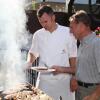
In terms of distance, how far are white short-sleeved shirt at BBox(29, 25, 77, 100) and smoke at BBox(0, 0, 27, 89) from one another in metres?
Answer: 0.56

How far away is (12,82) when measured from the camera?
5551mm

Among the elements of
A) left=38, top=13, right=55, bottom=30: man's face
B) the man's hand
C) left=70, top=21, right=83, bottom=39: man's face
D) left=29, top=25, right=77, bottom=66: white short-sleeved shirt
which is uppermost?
left=38, top=13, right=55, bottom=30: man's face

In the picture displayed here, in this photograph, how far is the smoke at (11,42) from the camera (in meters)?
5.88

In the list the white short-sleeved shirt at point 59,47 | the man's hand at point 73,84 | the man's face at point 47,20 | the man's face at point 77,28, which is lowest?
the man's hand at point 73,84

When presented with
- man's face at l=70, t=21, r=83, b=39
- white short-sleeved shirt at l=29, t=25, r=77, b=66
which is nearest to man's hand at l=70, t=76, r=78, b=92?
white short-sleeved shirt at l=29, t=25, r=77, b=66

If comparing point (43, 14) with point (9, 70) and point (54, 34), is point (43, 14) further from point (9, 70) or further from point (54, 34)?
point (9, 70)

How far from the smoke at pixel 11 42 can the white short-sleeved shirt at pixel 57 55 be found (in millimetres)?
561

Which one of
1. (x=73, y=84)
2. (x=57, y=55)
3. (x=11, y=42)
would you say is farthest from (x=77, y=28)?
(x=11, y=42)

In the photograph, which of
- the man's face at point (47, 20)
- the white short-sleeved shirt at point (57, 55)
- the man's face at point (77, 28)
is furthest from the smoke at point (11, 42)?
the man's face at point (77, 28)

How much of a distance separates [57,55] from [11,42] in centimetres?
246

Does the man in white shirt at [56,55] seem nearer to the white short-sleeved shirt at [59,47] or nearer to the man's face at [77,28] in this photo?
the white short-sleeved shirt at [59,47]

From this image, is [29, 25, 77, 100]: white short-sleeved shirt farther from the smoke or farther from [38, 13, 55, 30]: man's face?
the smoke

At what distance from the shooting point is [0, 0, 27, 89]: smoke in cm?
588

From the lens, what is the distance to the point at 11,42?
7492 millimetres
